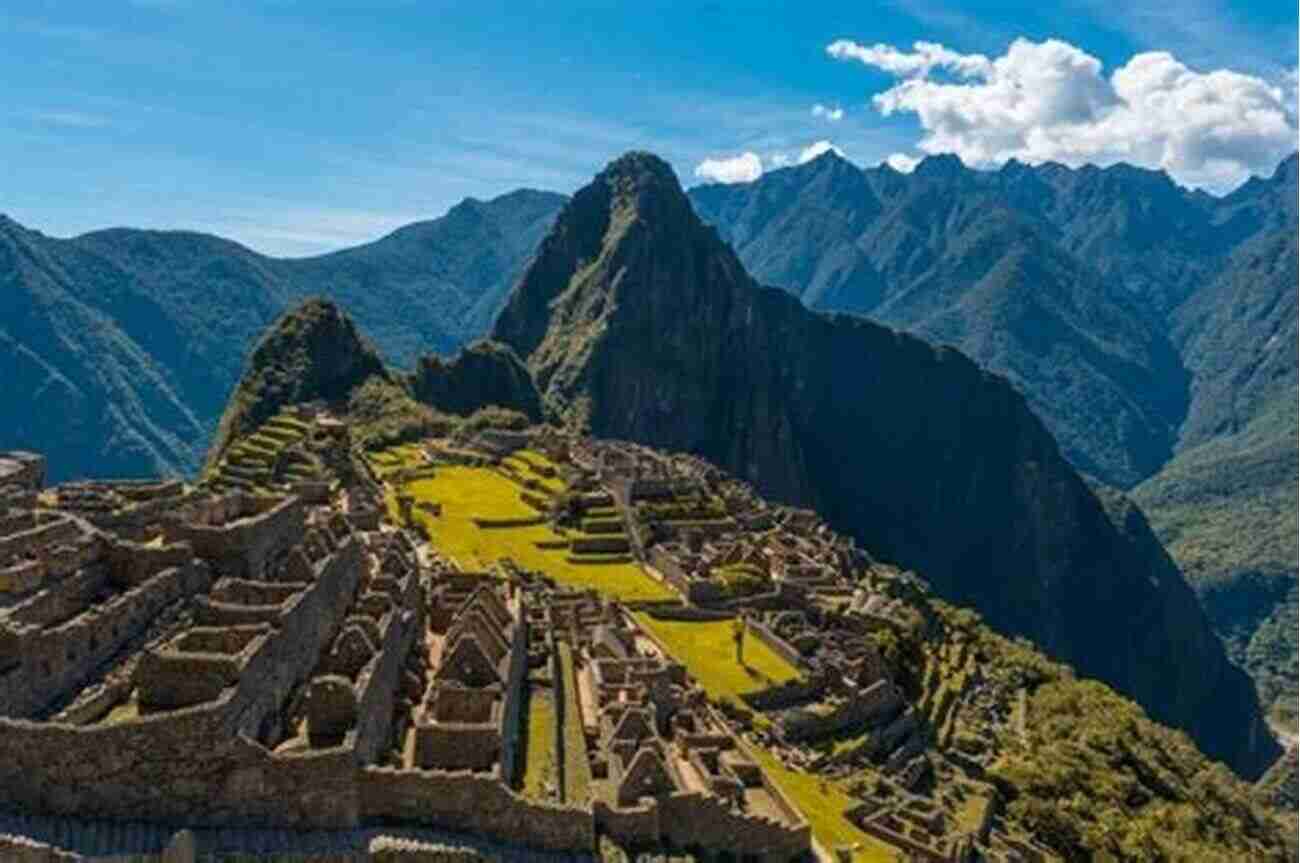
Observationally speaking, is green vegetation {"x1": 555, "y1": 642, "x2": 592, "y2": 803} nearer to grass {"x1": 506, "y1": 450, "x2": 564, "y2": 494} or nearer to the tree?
the tree

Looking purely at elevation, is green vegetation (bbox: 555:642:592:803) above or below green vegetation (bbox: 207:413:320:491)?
below

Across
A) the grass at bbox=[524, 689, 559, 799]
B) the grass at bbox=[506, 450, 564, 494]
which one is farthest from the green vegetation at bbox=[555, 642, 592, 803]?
the grass at bbox=[506, 450, 564, 494]

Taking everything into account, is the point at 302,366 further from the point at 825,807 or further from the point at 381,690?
the point at 381,690

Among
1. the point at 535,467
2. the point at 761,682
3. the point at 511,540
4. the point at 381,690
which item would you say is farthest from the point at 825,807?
the point at 535,467

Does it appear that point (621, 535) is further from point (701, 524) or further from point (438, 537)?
point (438, 537)

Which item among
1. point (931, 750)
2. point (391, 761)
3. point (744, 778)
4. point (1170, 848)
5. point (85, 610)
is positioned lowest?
point (1170, 848)

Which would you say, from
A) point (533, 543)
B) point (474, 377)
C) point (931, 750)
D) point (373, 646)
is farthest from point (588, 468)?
point (373, 646)

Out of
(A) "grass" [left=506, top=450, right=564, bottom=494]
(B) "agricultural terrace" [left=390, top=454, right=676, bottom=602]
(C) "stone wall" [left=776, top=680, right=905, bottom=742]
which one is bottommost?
(C) "stone wall" [left=776, top=680, right=905, bottom=742]
